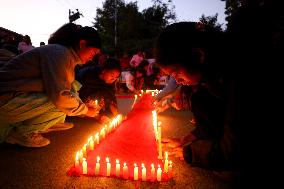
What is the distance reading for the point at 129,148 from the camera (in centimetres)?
335

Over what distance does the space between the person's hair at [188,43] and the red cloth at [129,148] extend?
1.20m

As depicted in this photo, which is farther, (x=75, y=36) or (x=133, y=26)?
(x=133, y=26)

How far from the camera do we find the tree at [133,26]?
25.6 metres

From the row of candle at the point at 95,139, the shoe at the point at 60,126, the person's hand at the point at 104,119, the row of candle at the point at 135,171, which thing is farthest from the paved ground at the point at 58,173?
the person's hand at the point at 104,119

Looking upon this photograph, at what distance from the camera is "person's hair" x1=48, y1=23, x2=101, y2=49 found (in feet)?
11.6

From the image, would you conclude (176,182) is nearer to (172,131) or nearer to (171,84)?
(172,131)

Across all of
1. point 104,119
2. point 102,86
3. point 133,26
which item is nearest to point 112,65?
point 102,86

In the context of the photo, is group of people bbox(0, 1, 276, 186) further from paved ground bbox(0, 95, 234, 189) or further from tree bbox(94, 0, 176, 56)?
tree bbox(94, 0, 176, 56)

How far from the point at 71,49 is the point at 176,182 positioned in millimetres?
2035

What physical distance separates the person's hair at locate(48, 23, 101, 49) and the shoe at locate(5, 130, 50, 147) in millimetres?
1176

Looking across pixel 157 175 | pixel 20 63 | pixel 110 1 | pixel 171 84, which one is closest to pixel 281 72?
pixel 157 175

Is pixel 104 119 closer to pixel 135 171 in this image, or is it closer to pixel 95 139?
pixel 95 139

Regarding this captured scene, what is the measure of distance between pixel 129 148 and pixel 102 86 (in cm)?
Answer: 203

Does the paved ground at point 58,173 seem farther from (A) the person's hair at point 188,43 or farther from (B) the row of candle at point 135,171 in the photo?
(A) the person's hair at point 188,43
